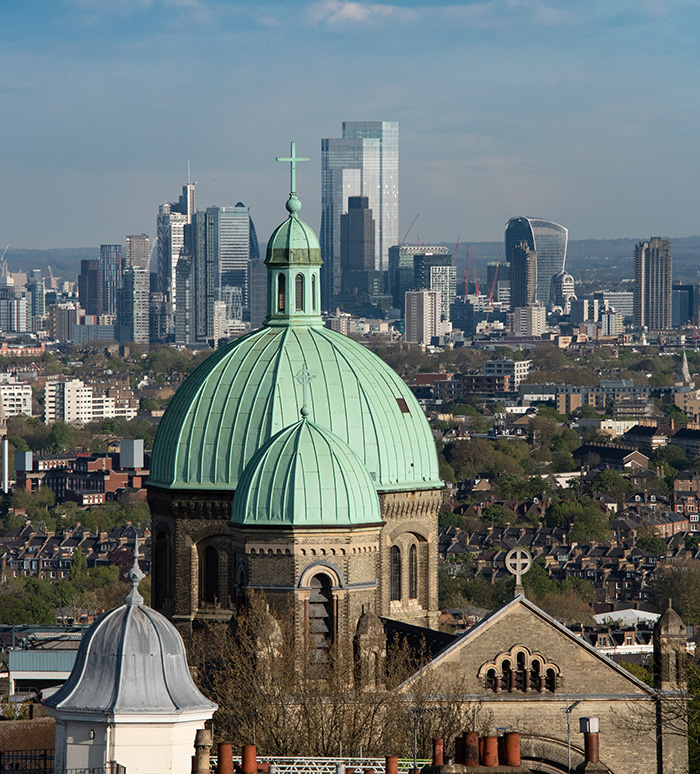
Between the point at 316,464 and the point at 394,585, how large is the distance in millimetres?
5284

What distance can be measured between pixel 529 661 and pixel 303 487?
16.1 feet

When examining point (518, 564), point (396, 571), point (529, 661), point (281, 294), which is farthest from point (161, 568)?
point (529, 661)

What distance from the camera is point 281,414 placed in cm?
4675

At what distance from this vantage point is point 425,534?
1886 inches

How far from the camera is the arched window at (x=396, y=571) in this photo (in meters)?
47.4

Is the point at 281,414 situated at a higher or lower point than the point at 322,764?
higher

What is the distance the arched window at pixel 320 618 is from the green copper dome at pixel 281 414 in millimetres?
4120

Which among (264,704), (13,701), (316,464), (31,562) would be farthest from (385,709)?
(31,562)

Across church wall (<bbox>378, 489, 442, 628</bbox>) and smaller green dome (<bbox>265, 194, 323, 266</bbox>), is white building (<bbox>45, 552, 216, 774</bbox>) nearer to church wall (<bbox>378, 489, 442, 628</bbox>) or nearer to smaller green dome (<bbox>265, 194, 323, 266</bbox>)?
church wall (<bbox>378, 489, 442, 628</bbox>)

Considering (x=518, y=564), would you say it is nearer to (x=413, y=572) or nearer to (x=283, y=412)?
(x=413, y=572)

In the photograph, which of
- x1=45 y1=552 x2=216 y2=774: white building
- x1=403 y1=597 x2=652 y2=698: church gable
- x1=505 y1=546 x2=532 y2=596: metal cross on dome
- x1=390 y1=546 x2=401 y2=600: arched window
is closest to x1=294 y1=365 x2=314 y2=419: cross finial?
x1=390 y1=546 x2=401 y2=600: arched window

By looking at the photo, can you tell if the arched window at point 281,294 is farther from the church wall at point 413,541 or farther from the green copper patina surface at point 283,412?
the church wall at point 413,541

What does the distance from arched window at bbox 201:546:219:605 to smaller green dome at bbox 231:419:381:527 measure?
11.2ft

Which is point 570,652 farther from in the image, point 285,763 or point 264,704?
point 285,763
